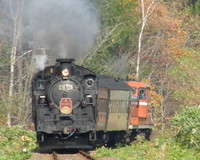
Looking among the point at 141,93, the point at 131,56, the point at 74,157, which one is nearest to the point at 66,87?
the point at 74,157

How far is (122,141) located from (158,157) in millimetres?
9741

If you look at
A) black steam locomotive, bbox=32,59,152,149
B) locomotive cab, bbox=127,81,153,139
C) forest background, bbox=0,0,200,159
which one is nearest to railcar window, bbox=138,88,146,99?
locomotive cab, bbox=127,81,153,139

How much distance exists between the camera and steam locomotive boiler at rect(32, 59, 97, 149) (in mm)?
20625

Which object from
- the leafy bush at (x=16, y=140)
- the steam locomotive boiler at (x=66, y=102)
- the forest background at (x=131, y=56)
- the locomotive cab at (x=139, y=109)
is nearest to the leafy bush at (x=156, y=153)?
the steam locomotive boiler at (x=66, y=102)

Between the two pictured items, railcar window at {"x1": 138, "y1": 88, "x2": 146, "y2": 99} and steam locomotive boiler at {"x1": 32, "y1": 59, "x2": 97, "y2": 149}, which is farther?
railcar window at {"x1": 138, "y1": 88, "x2": 146, "y2": 99}

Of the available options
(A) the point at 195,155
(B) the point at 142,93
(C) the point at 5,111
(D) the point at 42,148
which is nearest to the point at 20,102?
(C) the point at 5,111

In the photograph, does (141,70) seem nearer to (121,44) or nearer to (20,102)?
(121,44)

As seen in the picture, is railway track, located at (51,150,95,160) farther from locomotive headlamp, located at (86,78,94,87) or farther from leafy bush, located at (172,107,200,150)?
leafy bush, located at (172,107,200,150)

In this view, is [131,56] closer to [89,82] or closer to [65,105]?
[89,82]

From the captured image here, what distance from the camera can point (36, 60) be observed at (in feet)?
117

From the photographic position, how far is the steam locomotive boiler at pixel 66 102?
67.7 ft

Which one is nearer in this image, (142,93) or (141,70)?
(142,93)

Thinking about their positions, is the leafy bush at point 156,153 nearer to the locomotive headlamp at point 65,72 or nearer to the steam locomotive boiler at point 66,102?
the steam locomotive boiler at point 66,102

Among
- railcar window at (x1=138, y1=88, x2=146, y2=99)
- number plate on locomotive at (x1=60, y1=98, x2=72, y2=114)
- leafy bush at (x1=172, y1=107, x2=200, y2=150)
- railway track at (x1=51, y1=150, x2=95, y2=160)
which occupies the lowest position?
railway track at (x1=51, y1=150, x2=95, y2=160)
